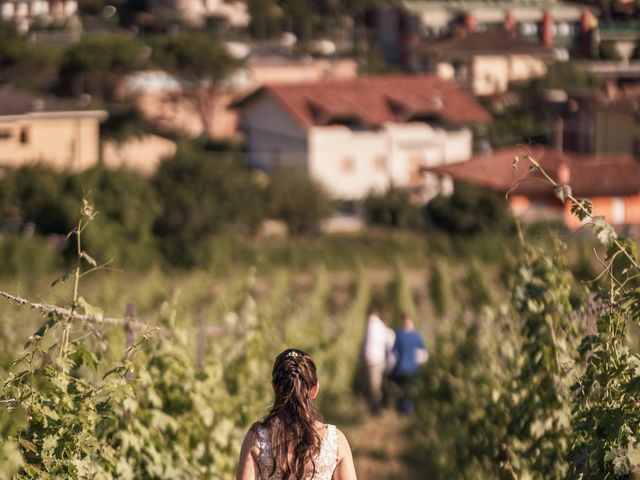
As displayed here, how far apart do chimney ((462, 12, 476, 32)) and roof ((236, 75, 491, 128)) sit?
2.78 m

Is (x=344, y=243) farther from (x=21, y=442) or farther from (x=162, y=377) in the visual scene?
(x=21, y=442)

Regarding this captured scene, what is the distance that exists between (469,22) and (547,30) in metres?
11.3

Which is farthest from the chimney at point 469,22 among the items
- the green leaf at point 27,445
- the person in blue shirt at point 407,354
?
the green leaf at point 27,445

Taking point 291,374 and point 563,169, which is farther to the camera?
point 563,169

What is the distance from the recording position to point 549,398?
7.27 m

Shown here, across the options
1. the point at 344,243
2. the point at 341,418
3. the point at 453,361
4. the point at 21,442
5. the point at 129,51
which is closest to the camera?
the point at 21,442

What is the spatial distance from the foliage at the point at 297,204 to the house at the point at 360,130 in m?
5.51

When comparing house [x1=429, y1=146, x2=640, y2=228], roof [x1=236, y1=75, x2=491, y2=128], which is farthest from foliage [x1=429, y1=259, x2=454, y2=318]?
roof [x1=236, y1=75, x2=491, y2=128]

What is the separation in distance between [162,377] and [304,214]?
3011 centimetres

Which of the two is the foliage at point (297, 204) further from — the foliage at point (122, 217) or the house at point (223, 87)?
the house at point (223, 87)

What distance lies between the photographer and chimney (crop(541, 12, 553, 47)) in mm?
27719

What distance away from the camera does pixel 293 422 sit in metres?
4.77

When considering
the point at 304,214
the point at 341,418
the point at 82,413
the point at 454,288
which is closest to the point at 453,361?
the point at 341,418

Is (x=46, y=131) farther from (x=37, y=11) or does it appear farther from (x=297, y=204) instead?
(x=37, y=11)
